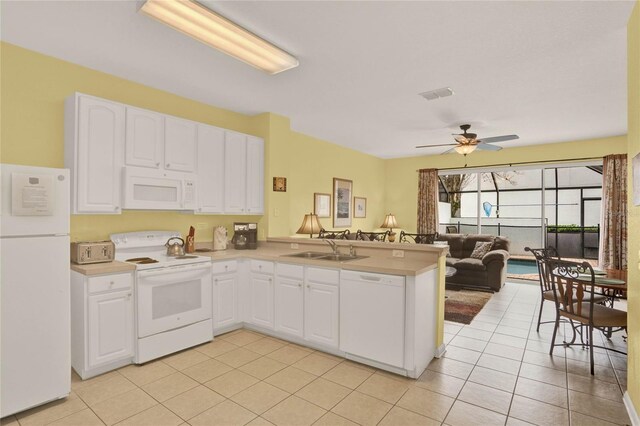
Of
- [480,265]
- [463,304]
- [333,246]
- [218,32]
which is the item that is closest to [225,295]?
[333,246]

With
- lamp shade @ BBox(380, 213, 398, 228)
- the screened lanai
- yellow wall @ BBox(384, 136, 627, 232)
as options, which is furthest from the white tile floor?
the screened lanai

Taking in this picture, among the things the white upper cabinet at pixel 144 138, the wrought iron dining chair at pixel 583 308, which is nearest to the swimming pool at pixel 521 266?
the wrought iron dining chair at pixel 583 308

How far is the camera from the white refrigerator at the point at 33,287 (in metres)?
2.17

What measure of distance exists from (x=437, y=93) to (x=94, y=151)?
140 inches

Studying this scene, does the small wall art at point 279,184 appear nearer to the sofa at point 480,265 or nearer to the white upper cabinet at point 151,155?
the white upper cabinet at point 151,155

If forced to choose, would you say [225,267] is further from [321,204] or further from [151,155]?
[321,204]

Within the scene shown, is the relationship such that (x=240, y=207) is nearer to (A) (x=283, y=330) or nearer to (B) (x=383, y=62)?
(A) (x=283, y=330)

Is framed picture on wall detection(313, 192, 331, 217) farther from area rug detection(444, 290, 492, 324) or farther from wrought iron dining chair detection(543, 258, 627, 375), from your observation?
wrought iron dining chair detection(543, 258, 627, 375)

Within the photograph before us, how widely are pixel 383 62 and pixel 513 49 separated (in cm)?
108

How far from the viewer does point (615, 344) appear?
3506mm

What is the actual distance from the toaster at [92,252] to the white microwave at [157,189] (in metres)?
0.41

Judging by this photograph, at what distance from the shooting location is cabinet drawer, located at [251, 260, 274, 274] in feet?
12.0

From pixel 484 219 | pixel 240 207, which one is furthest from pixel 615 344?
pixel 484 219

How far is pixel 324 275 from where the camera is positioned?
10.4 ft
